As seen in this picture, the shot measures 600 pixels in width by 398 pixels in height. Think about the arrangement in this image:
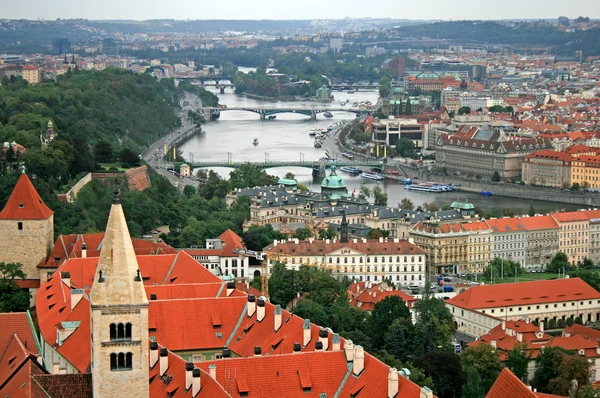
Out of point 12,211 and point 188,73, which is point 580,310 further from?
point 188,73

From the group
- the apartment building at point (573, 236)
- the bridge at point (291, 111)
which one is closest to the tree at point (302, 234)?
the apartment building at point (573, 236)

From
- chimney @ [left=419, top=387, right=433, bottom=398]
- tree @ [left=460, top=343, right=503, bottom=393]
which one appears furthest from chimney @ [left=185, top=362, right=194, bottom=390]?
tree @ [left=460, top=343, right=503, bottom=393]

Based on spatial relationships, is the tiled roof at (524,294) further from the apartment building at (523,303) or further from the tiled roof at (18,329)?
the tiled roof at (18,329)

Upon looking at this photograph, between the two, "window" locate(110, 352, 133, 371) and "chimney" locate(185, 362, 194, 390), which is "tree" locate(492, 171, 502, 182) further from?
"window" locate(110, 352, 133, 371)

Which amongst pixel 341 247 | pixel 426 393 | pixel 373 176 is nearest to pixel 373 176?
pixel 373 176

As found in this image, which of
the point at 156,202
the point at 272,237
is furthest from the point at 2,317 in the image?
the point at 156,202

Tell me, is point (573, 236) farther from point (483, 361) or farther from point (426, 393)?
point (426, 393)
